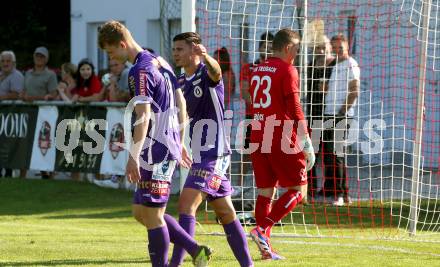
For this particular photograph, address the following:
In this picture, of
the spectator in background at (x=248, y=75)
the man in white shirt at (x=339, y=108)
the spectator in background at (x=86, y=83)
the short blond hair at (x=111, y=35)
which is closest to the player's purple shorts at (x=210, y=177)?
the short blond hair at (x=111, y=35)

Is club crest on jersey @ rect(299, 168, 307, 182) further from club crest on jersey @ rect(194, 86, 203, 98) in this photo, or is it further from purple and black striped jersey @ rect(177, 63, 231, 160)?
A: club crest on jersey @ rect(194, 86, 203, 98)

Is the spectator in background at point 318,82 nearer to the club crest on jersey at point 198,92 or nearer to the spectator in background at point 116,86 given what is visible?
Answer: the spectator in background at point 116,86

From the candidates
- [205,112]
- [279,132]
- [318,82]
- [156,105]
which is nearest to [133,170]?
[156,105]

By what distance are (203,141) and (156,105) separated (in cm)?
104

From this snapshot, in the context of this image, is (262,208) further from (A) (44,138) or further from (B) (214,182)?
(A) (44,138)

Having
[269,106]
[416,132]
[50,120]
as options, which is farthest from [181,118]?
[50,120]

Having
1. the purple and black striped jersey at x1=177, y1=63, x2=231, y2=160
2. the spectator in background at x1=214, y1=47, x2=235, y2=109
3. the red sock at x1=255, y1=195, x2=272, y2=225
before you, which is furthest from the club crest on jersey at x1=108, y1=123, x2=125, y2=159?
the purple and black striped jersey at x1=177, y1=63, x2=231, y2=160

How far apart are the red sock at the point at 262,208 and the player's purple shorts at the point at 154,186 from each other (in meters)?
2.18

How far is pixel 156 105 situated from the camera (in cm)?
685

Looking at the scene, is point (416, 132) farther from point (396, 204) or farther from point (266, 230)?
point (266, 230)

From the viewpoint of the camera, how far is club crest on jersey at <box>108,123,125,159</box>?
14589mm

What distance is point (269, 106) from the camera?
8773 millimetres

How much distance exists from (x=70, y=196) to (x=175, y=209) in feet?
7.28

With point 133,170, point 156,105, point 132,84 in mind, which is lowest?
point 133,170
